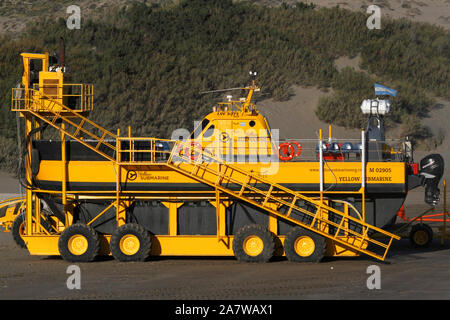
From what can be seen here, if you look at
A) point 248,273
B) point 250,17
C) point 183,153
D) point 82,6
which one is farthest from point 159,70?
point 248,273

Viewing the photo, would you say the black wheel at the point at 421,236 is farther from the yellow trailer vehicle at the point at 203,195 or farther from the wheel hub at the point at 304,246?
the wheel hub at the point at 304,246

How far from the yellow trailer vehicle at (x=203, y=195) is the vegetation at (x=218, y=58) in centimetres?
1850

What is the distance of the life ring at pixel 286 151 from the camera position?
2158 centimetres

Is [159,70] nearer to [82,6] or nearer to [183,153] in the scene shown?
[82,6]

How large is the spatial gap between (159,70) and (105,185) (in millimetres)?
26656

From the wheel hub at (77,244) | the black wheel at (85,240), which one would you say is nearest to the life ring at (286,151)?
the black wheel at (85,240)

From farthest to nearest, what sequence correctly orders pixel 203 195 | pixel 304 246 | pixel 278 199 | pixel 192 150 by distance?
pixel 192 150
pixel 203 195
pixel 304 246
pixel 278 199

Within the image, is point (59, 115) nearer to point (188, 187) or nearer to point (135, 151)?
point (135, 151)

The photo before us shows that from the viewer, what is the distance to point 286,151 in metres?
21.6

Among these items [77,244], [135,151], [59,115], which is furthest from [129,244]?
[59,115]

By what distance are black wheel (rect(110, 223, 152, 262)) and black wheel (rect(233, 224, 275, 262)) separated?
92.6 inches

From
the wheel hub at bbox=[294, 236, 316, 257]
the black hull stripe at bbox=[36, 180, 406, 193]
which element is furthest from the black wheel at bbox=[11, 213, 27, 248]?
the wheel hub at bbox=[294, 236, 316, 257]

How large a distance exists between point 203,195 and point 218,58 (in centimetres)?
2968
